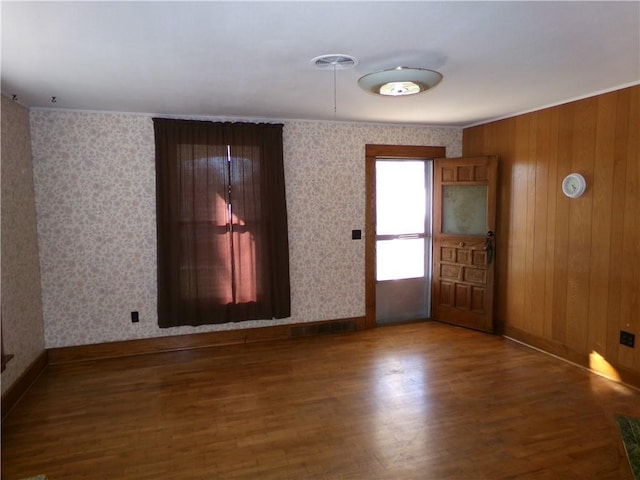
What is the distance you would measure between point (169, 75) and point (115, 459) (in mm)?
2433

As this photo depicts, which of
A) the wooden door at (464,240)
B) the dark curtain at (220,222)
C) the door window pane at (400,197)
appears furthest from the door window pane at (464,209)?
the dark curtain at (220,222)

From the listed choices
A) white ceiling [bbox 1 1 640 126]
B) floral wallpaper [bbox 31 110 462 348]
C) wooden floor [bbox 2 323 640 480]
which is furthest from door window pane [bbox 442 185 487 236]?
floral wallpaper [bbox 31 110 462 348]

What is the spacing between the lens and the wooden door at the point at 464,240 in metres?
4.65

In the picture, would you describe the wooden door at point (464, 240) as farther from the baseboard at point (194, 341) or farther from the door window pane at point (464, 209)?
the baseboard at point (194, 341)

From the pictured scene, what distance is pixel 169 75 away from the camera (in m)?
2.86

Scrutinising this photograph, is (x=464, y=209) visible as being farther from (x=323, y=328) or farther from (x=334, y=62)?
(x=334, y=62)

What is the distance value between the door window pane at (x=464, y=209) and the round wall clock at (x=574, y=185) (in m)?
0.98

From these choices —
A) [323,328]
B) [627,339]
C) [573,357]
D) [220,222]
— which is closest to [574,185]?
[627,339]

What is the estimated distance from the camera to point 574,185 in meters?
3.70

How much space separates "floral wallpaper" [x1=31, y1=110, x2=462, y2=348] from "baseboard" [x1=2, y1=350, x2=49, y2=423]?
0.69 ft

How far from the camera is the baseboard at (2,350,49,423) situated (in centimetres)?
308

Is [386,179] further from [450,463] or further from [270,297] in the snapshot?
[450,463]

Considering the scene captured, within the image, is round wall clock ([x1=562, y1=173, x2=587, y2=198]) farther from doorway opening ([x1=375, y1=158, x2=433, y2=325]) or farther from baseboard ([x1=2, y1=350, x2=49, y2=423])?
baseboard ([x1=2, y1=350, x2=49, y2=423])

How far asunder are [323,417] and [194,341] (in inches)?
75.8
